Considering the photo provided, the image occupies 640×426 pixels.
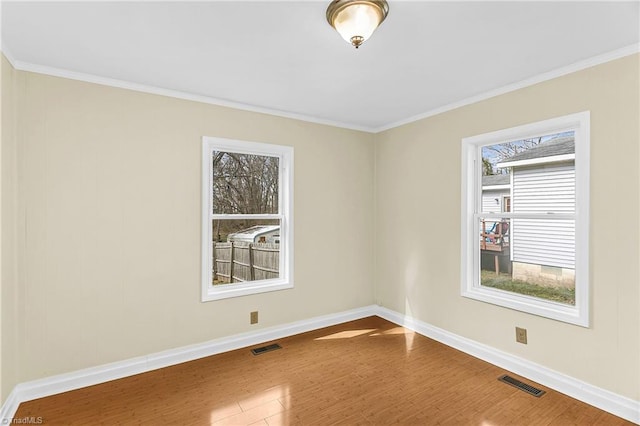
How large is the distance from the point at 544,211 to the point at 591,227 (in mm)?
409

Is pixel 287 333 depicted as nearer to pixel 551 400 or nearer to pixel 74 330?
pixel 74 330

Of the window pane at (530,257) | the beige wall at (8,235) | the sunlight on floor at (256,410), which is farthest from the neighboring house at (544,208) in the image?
the beige wall at (8,235)

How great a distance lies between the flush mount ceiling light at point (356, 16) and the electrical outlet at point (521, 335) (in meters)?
2.63

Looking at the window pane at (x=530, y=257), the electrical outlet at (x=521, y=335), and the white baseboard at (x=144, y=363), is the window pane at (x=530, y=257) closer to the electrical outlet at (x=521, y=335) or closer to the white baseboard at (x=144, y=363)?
the electrical outlet at (x=521, y=335)

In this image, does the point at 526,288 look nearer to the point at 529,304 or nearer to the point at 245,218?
the point at 529,304

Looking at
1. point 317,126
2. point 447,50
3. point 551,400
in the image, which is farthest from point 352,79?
point 551,400

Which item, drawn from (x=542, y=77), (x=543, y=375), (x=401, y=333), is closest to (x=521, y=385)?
(x=543, y=375)

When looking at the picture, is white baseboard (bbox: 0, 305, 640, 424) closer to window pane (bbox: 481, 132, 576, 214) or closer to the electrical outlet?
the electrical outlet

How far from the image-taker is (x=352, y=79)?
2795mm

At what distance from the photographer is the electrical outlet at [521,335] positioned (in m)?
2.80

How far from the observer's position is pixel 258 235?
12.1ft

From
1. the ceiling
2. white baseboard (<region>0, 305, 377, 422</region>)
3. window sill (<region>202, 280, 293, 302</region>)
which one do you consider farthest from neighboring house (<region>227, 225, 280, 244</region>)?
the ceiling

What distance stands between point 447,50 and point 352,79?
79 centimetres

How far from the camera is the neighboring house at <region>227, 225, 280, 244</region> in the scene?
3.54 m
